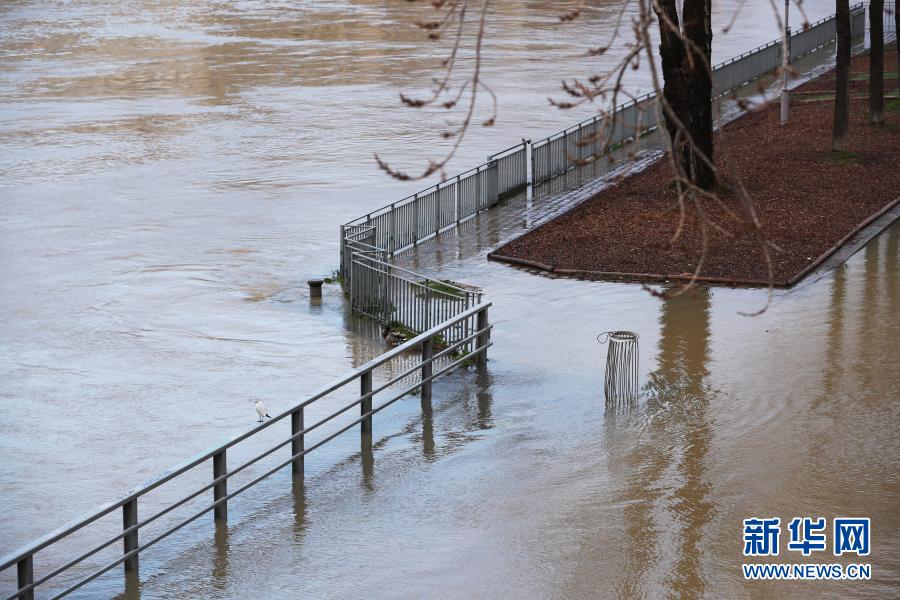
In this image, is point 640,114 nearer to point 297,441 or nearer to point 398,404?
point 398,404

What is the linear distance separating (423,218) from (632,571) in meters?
14.3

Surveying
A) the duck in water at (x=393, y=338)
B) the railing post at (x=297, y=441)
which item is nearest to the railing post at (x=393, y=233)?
the duck in water at (x=393, y=338)

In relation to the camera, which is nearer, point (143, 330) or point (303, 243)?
point (143, 330)

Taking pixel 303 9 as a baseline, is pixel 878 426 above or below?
below

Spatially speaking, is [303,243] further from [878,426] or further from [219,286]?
[878,426]

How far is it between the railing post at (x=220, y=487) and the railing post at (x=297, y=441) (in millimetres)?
957

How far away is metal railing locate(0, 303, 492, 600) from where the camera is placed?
9031 mm

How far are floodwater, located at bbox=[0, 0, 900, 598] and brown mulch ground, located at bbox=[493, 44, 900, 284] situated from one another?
102 cm

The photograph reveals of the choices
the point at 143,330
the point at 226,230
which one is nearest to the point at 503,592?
the point at 143,330

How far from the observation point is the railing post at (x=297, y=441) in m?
12.2

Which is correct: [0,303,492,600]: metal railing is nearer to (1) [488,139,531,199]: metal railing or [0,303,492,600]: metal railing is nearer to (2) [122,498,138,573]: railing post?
(2) [122,498,138,573]: railing post

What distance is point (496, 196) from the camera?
26.5m

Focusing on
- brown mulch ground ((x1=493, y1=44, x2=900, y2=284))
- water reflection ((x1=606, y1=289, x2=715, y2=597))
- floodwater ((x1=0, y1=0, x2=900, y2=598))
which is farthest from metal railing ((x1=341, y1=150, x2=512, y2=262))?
water reflection ((x1=606, y1=289, x2=715, y2=597))

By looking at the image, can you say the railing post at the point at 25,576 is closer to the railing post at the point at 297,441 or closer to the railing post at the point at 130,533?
the railing post at the point at 130,533
